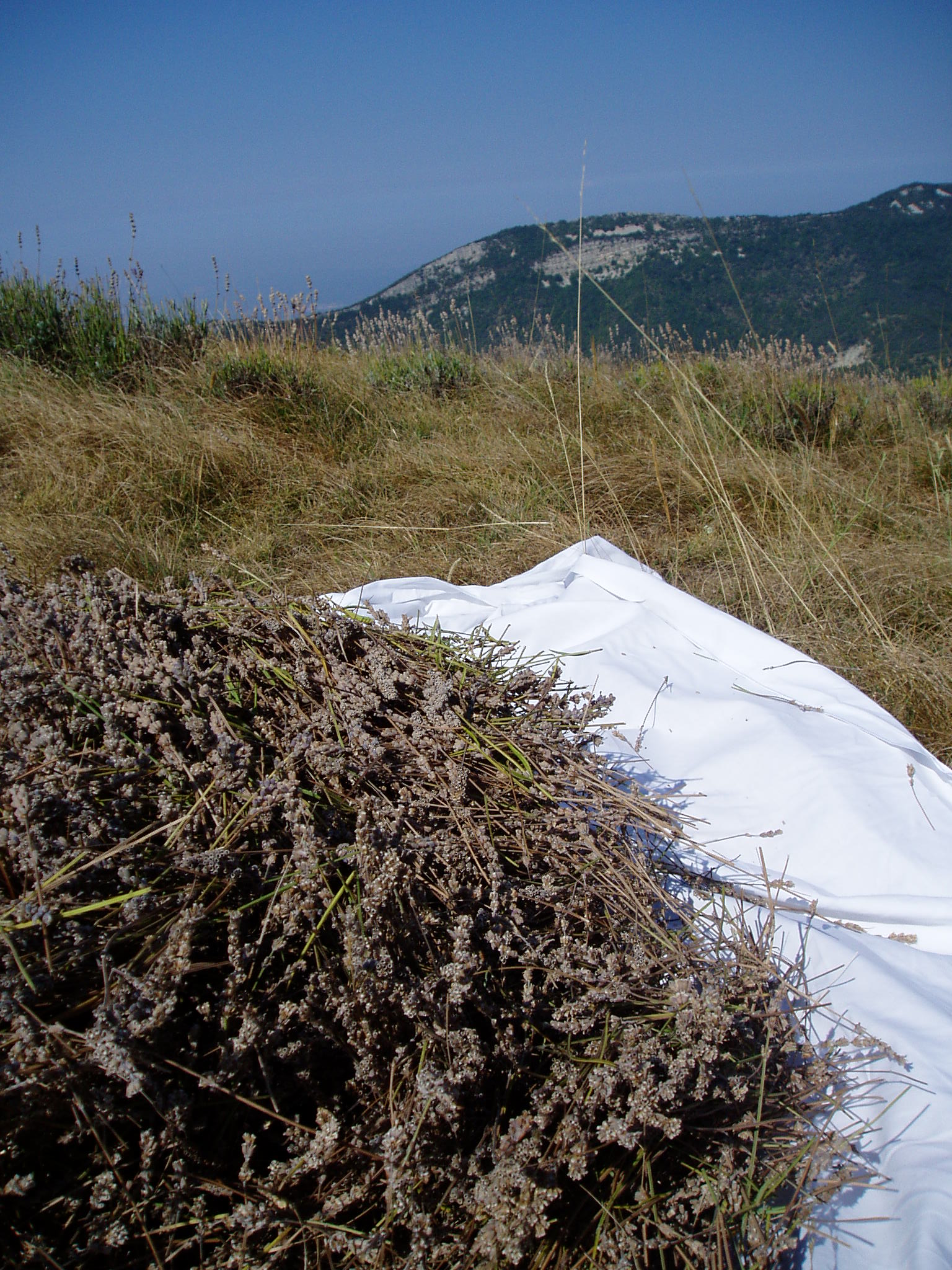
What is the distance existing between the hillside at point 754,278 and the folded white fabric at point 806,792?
3913 mm

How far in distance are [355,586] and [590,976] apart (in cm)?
216

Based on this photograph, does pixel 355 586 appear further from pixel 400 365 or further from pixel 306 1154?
pixel 400 365

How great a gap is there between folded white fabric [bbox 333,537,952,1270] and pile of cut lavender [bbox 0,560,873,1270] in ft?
0.50

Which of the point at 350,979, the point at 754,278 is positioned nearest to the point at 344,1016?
the point at 350,979

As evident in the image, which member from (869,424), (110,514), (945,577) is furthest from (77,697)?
(869,424)

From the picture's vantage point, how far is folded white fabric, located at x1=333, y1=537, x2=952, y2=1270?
1.10 m

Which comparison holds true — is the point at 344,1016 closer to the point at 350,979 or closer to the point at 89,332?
the point at 350,979

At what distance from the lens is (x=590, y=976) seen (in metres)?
1.03

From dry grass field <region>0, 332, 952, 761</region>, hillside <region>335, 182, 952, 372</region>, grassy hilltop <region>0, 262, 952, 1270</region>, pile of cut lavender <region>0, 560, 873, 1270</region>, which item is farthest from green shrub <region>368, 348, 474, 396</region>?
pile of cut lavender <region>0, 560, 873, 1270</region>

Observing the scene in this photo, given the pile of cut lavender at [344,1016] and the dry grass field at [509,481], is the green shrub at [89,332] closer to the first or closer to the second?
the dry grass field at [509,481]

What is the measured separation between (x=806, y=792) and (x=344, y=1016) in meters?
1.32

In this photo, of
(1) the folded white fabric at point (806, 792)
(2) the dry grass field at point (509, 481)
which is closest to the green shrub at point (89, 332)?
(2) the dry grass field at point (509, 481)

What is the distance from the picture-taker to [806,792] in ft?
5.81

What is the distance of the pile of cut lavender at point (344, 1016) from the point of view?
81 cm
